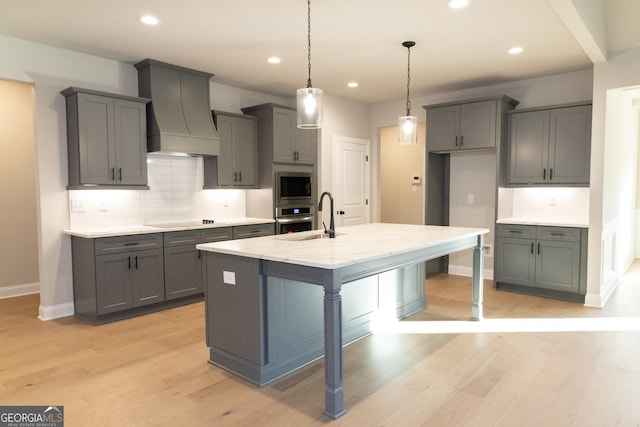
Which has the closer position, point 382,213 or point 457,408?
point 457,408

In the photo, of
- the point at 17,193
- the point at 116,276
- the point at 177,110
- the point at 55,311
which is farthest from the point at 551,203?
the point at 17,193

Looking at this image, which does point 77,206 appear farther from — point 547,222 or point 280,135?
point 547,222

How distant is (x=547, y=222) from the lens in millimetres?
4820

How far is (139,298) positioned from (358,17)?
11.0 feet

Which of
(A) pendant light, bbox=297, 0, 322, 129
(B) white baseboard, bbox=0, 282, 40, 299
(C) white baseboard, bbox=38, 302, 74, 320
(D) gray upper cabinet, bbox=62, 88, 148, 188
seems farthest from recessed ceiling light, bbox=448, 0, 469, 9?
(B) white baseboard, bbox=0, 282, 40, 299

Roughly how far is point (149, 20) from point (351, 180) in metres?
3.87

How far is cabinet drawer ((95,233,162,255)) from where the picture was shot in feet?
12.9

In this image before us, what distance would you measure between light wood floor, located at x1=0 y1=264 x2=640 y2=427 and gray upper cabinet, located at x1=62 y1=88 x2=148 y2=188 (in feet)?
4.77

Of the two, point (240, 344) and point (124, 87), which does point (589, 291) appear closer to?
point (240, 344)

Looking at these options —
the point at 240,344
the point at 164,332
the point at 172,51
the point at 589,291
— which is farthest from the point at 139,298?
the point at 589,291

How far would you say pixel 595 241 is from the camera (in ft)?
14.4

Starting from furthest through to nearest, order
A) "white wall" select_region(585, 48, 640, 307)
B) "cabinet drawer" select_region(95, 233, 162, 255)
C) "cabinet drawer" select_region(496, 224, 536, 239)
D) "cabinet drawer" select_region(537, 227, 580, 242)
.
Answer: "cabinet drawer" select_region(496, 224, 536, 239)
"cabinet drawer" select_region(537, 227, 580, 242)
"white wall" select_region(585, 48, 640, 307)
"cabinet drawer" select_region(95, 233, 162, 255)

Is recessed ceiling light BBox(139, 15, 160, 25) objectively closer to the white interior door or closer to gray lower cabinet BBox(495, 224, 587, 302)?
the white interior door

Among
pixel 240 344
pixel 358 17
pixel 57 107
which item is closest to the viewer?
pixel 240 344
